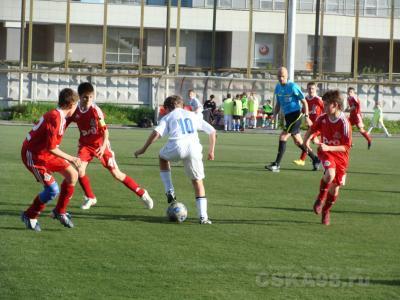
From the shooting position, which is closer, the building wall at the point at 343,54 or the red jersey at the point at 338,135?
the red jersey at the point at 338,135

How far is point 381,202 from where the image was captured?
14.6 m

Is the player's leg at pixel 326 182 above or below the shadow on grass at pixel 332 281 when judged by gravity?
above

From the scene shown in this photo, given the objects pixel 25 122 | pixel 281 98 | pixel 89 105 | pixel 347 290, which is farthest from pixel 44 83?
pixel 347 290

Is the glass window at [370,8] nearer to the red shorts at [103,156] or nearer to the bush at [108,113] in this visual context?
the bush at [108,113]

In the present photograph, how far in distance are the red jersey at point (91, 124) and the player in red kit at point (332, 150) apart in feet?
9.68

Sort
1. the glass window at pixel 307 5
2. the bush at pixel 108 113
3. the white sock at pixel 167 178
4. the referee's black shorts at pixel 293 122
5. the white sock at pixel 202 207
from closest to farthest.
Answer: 1. the white sock at pixel 202 207
2. the white sock at pixel 167 178
3. the referee's black shorts at pixel 293 122
4. the bush at pixel 108 113
5. the glass window at pixel 307 5

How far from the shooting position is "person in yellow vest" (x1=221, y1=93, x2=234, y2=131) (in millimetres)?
45031

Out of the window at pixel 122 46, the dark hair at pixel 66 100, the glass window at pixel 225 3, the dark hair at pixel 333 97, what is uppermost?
the glass window at pixel 225 3

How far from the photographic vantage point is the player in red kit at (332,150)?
12.0 m

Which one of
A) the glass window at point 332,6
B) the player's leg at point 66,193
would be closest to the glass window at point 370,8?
the glass window at point 332,6

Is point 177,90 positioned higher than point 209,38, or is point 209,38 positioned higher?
point 209,38

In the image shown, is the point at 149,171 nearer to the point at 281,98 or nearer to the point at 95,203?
the point at 281,98

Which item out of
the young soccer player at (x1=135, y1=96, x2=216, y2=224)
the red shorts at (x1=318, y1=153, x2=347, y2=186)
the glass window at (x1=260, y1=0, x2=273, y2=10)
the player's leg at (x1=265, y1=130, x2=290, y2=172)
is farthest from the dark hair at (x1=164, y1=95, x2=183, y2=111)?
the glass window at (x1=260, y1=0, x2=273, y2=10)

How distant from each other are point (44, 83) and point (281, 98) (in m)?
32.3
